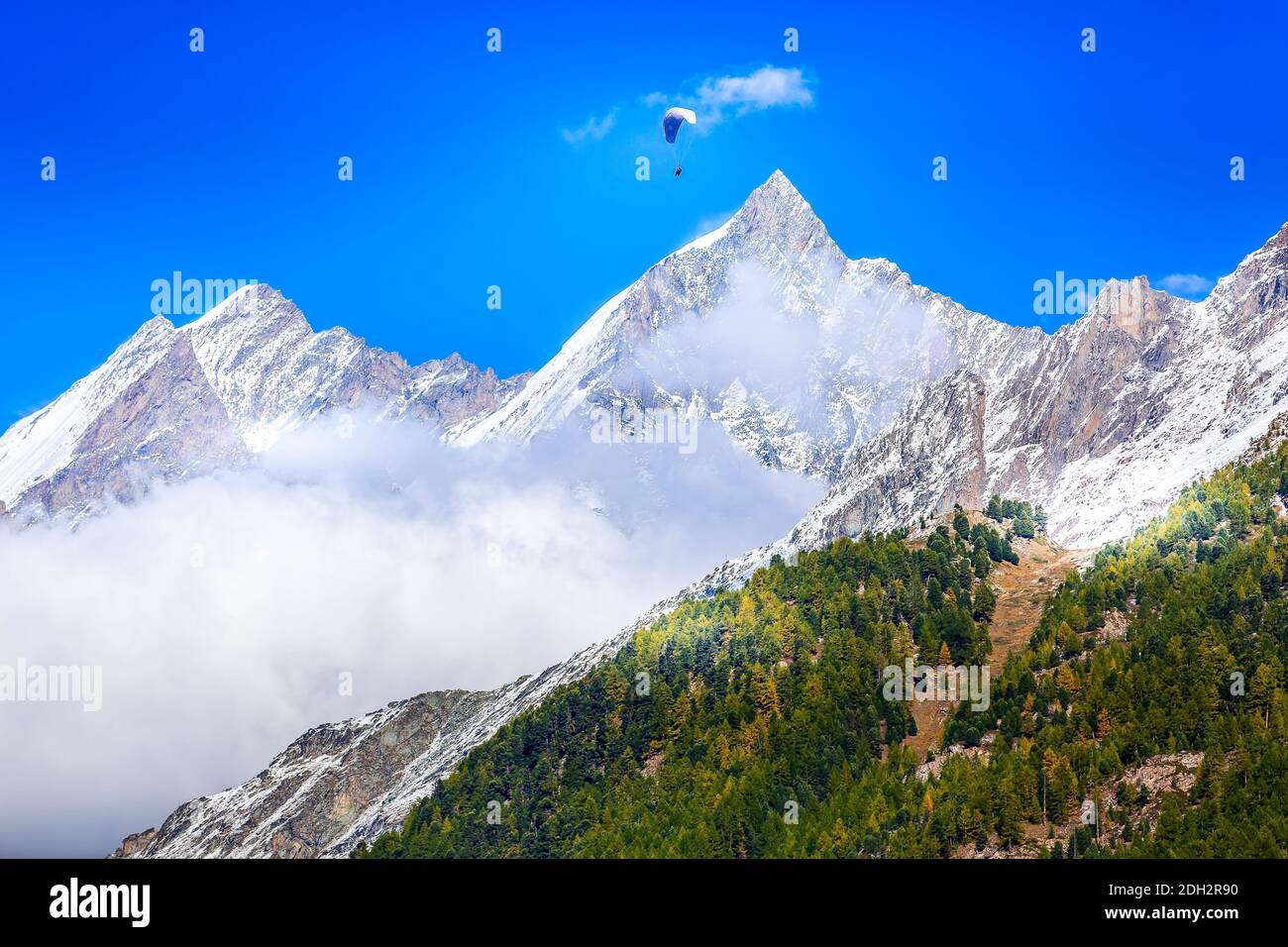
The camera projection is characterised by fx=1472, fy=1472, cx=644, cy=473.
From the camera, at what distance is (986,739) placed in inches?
7333

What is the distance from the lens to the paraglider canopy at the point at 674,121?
17750 centimetres

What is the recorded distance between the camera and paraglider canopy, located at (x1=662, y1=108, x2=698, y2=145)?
17750 centimetres

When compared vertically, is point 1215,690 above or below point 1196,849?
above

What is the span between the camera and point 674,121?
178500 millimetres
